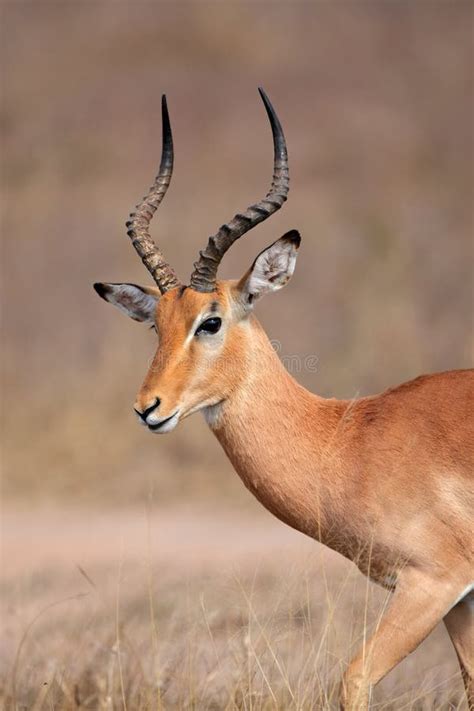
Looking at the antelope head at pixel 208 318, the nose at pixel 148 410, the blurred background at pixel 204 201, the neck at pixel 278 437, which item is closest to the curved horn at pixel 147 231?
the antelope head at pixel 208 318

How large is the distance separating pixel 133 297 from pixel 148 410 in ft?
4.03

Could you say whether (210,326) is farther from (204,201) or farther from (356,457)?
(204,201)

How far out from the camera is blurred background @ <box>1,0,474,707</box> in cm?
1705

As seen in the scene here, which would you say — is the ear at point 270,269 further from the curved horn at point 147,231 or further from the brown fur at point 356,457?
the curved horn at point 147,231

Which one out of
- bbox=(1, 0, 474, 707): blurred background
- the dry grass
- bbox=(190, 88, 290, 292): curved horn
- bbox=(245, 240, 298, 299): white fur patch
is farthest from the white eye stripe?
bbox=(1, 0, 474, 707): blurred background

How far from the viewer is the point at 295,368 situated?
18.1 metres

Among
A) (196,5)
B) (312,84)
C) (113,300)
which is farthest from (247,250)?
(113,300)

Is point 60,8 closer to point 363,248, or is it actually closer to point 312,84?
point 312,84

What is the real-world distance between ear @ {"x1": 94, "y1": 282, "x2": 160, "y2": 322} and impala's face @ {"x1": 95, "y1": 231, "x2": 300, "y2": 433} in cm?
17

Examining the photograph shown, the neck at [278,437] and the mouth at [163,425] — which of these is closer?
the mouth at [163,425]

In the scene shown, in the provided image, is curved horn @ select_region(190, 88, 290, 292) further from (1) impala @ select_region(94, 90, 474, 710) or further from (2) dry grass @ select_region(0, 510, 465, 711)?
(2) dry grass @ select_region(0, 510, 465, 711)

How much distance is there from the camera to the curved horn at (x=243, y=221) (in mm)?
6664

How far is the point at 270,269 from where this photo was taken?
22.7 ft

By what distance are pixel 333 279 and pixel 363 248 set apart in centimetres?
107
